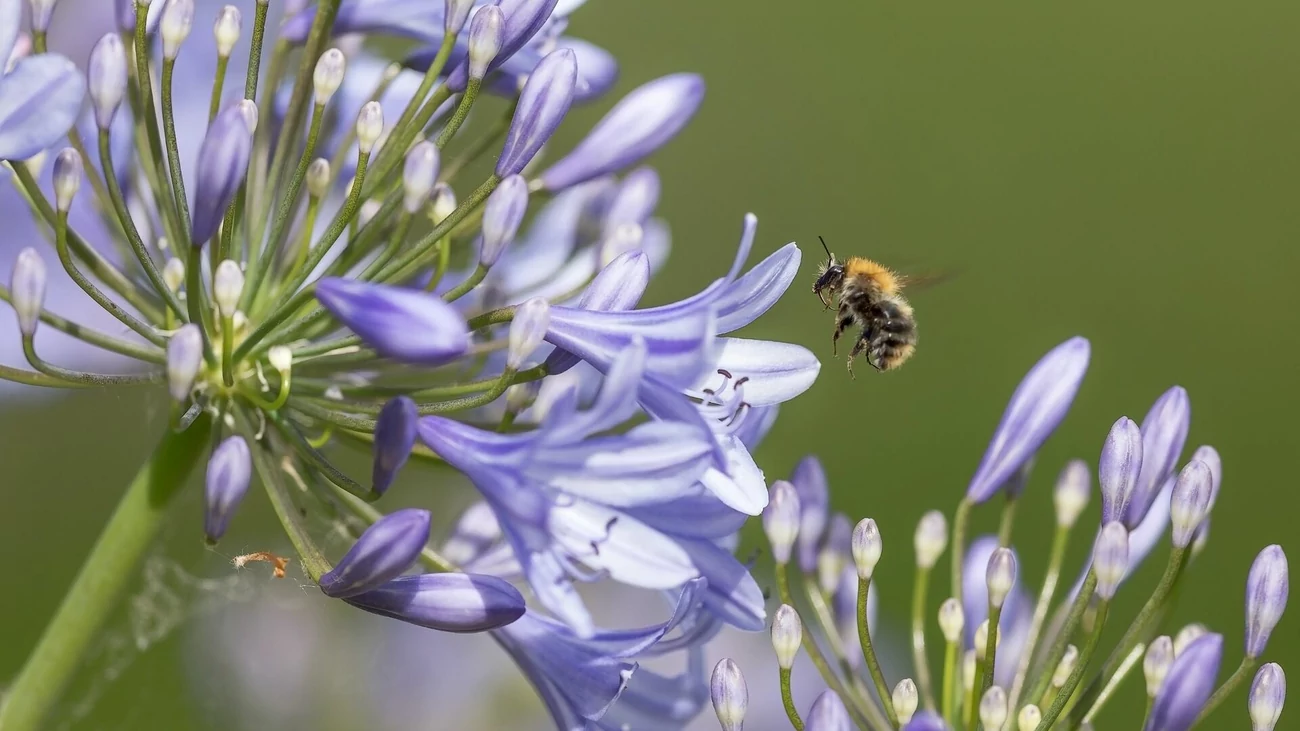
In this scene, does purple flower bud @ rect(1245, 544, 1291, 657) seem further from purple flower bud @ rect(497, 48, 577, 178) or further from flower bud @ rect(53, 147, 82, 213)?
flower bud @ rect(53, 147, 82, 213)

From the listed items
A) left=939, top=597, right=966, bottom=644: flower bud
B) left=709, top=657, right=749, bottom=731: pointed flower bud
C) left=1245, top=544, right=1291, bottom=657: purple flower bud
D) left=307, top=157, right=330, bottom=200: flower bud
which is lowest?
left=709, top=657, right=749, bottom=731: pointed flower bud

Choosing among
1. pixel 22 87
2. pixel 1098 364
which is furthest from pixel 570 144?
pixel 22 87

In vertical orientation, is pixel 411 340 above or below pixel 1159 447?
below

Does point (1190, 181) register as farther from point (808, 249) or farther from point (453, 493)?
point (453, 493)

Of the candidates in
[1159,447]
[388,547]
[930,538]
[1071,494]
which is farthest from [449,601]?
[1071,494]

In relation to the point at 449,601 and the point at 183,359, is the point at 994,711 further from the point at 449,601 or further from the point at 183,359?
the point at 183,359

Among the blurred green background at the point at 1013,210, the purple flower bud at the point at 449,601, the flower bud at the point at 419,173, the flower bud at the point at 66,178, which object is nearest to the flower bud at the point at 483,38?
the flower bud at the point at 419,173

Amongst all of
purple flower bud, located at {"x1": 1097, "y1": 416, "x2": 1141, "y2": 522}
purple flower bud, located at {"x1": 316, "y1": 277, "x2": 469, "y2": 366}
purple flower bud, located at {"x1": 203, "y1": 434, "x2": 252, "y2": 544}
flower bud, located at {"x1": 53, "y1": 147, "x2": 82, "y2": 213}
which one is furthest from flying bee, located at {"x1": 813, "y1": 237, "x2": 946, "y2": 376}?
flower bud, located at {"x1": 53, "y1": 147, "x2": 82, "y2": 213}
